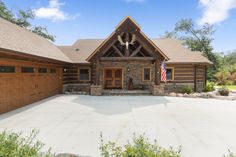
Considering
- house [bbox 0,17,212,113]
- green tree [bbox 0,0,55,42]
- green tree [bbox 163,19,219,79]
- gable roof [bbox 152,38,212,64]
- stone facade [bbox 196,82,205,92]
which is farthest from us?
green tree [bbox 163,19,219,79]

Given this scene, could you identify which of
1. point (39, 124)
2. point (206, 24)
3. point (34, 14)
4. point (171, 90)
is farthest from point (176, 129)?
point (206, 24)

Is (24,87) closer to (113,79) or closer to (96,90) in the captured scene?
(96,90)

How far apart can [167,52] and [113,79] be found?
638 centimetres

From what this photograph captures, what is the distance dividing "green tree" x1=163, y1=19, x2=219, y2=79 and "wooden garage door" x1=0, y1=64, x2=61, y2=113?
1135 inches

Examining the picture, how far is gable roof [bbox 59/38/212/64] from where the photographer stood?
51.7 ft

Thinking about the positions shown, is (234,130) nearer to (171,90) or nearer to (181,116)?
(181,116)

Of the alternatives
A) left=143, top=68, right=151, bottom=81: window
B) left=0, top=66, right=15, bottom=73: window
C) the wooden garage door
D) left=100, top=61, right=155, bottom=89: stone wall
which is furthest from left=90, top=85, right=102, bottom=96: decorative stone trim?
left=0, top=66, right=15, bottom=73: window

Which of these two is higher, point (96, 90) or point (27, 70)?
point (27, 70)

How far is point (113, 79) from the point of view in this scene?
16.3 m

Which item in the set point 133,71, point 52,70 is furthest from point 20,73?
point 133,71

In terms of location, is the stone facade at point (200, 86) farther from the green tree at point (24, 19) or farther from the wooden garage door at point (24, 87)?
the green tree at point (24, 19)

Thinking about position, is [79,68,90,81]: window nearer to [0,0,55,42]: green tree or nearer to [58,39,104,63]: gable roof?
[58,39,104,63]: gable roof

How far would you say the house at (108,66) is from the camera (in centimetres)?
1064

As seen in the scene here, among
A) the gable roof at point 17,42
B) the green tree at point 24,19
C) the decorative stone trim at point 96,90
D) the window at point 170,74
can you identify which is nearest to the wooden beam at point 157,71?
the window at point 170,74
